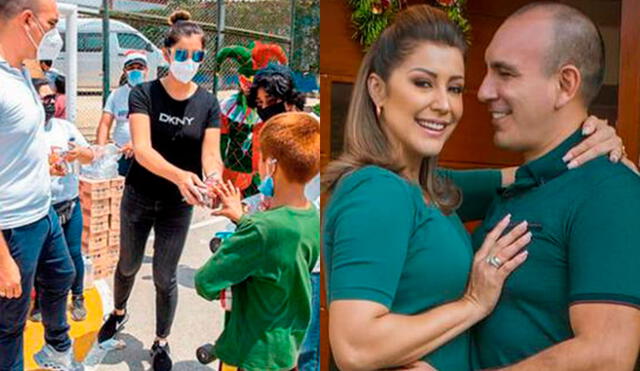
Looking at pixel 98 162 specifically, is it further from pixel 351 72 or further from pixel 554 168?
pixel 554 168

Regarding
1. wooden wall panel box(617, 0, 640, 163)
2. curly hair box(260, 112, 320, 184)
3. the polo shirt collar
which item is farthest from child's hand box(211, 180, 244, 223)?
wooden wall panel box(617, 0, 640, 163)

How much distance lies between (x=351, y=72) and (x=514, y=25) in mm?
412

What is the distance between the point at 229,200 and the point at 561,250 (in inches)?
36.5

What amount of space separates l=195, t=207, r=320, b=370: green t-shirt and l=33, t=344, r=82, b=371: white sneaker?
1.28ft

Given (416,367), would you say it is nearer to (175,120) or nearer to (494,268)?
(494,268)

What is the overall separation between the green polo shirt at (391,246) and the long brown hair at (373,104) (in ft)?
0.17

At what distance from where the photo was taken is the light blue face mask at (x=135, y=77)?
182 cm

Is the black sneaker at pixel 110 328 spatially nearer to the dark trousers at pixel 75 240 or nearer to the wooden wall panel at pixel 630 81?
the dark trousers at pixel 75 240

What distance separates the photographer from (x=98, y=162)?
5.93 feet

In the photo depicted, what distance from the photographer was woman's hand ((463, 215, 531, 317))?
1428mm

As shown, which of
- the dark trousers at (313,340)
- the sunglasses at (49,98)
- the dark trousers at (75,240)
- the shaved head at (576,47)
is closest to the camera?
the shaved head at (576,47)

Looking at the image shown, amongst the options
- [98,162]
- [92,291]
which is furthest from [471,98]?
[92,291]

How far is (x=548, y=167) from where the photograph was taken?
1455 millimetres

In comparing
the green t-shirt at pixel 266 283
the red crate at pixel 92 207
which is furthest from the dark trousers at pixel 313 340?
the red crate at pixel 92 207
